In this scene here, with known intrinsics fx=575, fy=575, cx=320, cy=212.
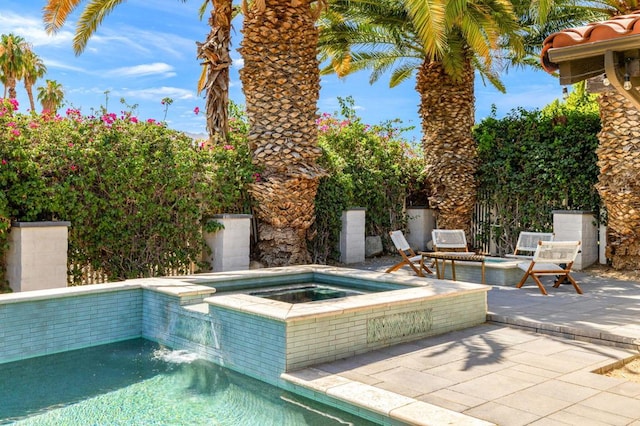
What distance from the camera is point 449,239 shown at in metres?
12.9

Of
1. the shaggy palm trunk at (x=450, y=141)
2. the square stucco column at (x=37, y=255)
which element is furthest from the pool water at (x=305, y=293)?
the shaggy palm trunk at (x=450, y=141)

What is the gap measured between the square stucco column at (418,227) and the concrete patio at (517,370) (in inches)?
320

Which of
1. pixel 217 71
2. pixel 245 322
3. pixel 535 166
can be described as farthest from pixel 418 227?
pixel 245 322

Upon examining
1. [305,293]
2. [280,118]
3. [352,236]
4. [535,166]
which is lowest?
[305,293]

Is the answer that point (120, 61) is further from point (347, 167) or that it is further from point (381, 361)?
point (381, 361)

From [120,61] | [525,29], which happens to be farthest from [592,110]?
[120,61]

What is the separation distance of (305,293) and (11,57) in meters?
34.5

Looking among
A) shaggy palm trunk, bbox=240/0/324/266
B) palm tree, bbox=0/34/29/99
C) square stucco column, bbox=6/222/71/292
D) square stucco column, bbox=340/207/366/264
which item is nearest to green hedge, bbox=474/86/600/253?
square stucco column, bbox=340/207/366/264

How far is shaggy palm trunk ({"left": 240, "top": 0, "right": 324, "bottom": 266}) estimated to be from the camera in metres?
11.8

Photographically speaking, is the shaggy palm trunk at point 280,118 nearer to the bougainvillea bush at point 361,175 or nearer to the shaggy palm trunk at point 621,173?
the bougainvillea bush at point 361,175

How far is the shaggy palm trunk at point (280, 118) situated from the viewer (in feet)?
38.7

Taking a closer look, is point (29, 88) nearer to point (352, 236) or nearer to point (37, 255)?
point (352, 236)

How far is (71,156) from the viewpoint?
9055 millimetres

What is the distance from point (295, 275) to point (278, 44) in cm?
512
